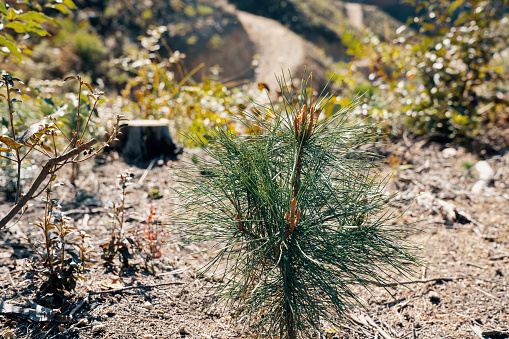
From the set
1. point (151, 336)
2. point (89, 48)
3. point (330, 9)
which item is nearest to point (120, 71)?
point (89, 48)

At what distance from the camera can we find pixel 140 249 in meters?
2.06

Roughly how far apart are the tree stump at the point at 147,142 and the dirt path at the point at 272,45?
23.4 feet

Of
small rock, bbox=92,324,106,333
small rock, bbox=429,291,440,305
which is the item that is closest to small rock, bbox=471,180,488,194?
small rock, bbox=429,291,440,305

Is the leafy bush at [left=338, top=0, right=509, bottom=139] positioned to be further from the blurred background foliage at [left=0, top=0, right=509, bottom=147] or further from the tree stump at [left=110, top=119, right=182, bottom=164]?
the tree stump at [left=110, top=119, right=182, bottom=164]

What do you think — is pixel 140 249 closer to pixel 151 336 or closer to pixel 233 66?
pixel 151 336

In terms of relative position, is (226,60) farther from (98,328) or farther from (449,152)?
(98,328)

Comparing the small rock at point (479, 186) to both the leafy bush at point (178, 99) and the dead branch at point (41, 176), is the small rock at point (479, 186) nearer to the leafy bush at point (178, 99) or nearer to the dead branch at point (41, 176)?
the leafy bush at point (178, 99)

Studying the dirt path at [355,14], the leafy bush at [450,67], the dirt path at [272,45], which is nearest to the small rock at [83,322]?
the leafy bush at [450,67]

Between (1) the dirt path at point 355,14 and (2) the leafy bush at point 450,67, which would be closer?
(2) the leafy bush at point 450,67

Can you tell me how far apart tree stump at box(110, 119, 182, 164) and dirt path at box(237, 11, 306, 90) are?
23.4 ft

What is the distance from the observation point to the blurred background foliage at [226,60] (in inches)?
159

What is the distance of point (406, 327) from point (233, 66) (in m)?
11.8

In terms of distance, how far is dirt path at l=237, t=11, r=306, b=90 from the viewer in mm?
11711

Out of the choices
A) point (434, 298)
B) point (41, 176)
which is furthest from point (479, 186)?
point (41, 176)
